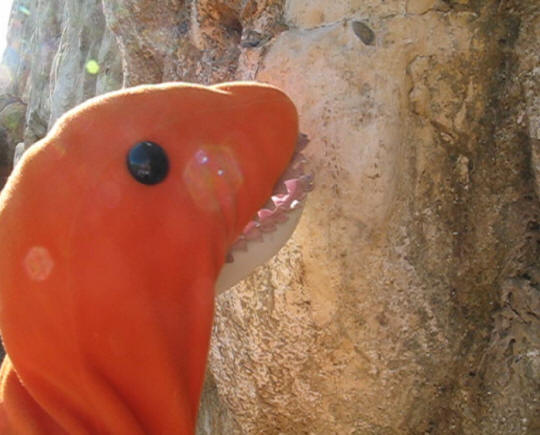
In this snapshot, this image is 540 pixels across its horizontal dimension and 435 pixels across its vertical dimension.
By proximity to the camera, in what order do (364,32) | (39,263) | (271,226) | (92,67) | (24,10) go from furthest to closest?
(24,10) → (92,67) → (364,32) → (271,226) → (39,263)

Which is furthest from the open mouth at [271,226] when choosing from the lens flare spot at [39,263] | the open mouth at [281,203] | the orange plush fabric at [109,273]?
the lens flare spot at [39,263]

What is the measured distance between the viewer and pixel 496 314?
925mm

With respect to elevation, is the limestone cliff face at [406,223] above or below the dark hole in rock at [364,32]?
below

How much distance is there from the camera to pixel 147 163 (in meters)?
0.56

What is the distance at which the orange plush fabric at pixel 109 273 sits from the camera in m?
0.52

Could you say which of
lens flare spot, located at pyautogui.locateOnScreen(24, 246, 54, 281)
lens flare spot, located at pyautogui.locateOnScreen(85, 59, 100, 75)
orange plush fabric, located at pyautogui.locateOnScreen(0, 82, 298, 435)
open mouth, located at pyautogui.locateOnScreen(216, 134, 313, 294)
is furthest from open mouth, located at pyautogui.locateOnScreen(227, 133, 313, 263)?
lens flare spot, located at pyautogui.locateOnScreen(85, 59, 100, 75)

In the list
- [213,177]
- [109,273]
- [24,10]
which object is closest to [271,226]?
[213,177]

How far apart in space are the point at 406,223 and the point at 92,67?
1841 mm

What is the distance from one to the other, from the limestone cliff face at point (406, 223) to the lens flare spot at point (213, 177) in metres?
0.26

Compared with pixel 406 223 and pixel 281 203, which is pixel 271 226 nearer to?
pixel 281 203

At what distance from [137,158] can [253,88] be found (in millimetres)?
204

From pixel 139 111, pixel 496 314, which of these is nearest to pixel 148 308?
pixel 139 111

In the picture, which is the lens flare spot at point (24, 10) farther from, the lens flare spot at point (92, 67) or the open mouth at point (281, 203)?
A: the open mouth at point (281, 203)

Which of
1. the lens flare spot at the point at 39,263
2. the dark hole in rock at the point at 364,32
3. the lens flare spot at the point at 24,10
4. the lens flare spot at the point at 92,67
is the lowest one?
the lens flare spot at the point at 24,10
